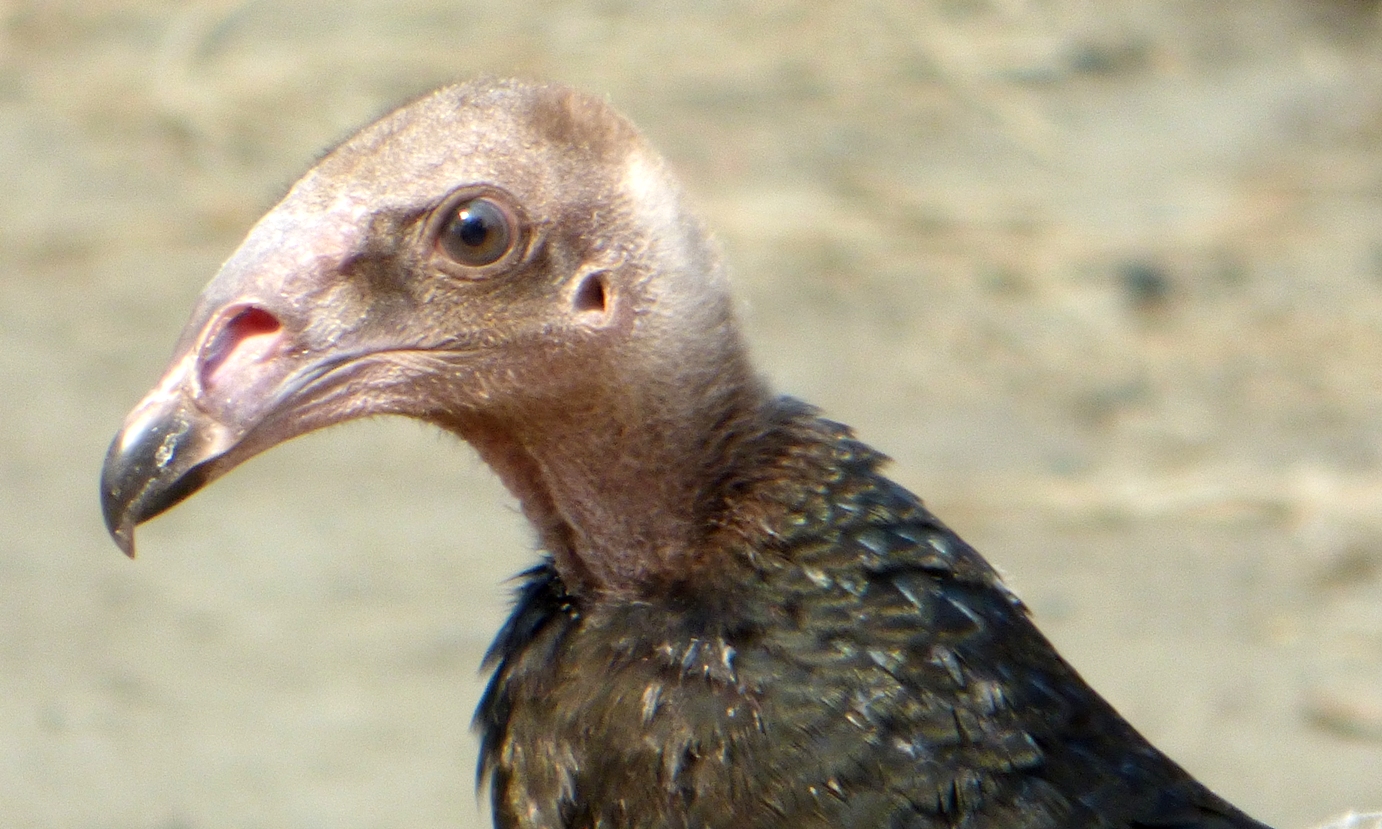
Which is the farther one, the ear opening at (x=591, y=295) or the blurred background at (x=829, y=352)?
the blurred background at (x=829, y=352)

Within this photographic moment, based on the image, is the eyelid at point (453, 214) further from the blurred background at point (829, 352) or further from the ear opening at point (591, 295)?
the blurred background at point (829, 352)

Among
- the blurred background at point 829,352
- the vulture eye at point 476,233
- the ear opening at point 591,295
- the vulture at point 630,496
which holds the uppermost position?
the blurred background at point 829,352

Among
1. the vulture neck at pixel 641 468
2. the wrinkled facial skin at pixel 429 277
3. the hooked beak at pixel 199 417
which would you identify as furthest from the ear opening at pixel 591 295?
the hooked beak at pixel 199 417

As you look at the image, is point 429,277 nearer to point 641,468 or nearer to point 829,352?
point 641,468

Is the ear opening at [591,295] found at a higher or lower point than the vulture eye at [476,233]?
lower

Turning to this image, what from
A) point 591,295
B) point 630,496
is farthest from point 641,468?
point 591,295

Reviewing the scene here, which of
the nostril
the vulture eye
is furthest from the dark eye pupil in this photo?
the nostril
